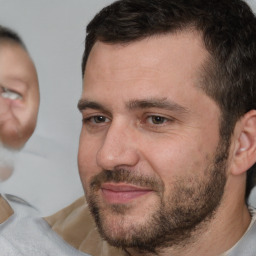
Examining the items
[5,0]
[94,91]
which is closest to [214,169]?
[94,91]

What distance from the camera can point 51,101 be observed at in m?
1.80

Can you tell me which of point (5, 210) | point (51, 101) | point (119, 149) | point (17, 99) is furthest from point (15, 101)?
point (119, 149)

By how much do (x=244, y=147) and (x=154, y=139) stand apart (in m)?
0.24

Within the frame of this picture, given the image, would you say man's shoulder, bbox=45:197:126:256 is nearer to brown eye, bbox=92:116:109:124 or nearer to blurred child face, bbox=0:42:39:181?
blurred child face, bbox=0:42:39:181

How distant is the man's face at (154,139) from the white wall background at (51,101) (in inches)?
14.5

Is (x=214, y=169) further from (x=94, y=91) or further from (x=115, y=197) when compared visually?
(x=94, y=91)

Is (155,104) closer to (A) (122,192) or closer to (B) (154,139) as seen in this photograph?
(B) (154,139)

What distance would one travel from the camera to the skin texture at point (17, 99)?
177 cm

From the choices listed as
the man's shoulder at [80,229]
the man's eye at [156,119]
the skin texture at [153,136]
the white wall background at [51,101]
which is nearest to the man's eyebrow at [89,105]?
the skin texture at [153,136]

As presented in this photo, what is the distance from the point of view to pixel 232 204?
1500 millimetres

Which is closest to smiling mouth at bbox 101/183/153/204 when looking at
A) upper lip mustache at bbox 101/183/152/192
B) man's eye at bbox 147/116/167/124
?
upper lip mustache at bbox 101/183/152/192

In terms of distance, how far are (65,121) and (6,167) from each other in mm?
241

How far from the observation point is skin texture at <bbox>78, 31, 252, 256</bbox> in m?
1.36

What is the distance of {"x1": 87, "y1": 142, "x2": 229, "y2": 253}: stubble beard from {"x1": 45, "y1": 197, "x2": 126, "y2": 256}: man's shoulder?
0.25m
